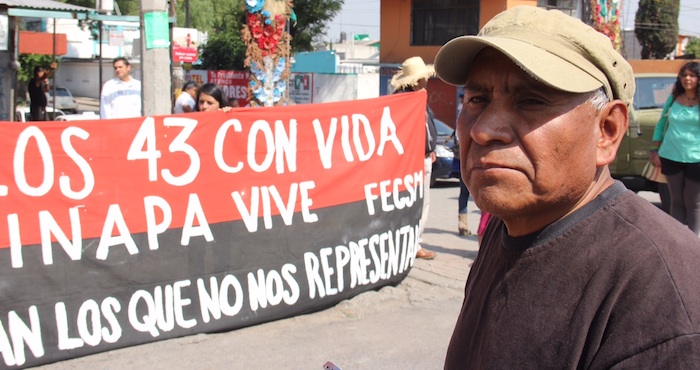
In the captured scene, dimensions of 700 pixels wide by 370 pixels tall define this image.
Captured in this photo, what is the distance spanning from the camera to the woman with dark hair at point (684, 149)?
6871 mm

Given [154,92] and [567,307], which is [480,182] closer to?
[567,307]

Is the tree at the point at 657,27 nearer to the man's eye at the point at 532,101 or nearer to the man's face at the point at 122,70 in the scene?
the man's face at the point at 122,70

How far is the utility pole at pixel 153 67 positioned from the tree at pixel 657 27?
42.6m

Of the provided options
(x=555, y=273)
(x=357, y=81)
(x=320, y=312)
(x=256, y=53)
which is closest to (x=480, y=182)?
(x=555, y=273)

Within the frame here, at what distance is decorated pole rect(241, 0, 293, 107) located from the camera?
838cm

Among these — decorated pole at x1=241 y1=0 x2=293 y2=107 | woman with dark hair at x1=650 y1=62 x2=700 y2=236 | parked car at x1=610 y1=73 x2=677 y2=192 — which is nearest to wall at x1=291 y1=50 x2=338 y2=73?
parked car at x1=610 y1=73 x2=677 y2=192

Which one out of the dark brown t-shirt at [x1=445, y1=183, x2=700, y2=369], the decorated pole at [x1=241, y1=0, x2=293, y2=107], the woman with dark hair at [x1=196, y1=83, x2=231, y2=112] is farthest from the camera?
the decorated pole at [x1=241, y1=0, x2=293, y2=107]

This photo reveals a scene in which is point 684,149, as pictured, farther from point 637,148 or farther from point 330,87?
point 330,87

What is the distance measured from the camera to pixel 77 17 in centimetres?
1092

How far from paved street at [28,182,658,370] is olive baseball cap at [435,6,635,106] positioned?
3607 millimetres

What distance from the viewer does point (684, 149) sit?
6.93 meters

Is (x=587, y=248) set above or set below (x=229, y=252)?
above

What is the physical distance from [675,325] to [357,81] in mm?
28012

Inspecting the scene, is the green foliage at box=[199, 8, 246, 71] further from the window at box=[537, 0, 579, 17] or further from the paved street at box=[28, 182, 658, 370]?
the paved street at box=[28, 182, 658, 370]
